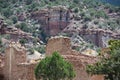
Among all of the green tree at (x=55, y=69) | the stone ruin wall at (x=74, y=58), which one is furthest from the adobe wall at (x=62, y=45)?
the green tree at (x=55, y=69)

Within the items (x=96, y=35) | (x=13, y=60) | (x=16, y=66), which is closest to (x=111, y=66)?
(x=16, y=66)

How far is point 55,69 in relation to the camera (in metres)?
30.4

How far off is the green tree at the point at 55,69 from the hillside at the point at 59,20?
8942 cm

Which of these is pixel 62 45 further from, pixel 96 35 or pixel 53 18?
pixel 53 18

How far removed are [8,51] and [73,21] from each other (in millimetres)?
102470

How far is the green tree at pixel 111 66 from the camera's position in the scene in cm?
2869

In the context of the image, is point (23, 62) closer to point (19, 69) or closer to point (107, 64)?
point (19, 69)

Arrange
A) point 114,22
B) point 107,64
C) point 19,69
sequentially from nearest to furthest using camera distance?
point 107,64 → point 19,69 → point 114,22

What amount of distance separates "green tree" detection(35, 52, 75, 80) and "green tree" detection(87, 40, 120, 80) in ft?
6.23


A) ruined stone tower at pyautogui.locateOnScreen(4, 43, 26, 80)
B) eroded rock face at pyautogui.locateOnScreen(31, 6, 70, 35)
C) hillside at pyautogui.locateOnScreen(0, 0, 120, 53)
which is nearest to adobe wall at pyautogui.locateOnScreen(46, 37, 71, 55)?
ruined stone tower at pyautogui.locateOnScreen(4, 43, 26, 80)

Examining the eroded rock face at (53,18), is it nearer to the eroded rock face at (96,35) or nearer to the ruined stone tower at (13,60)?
the eroded rock face at (96,35)

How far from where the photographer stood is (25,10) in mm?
143125

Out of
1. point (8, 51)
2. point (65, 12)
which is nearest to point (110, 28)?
point (65, 12)

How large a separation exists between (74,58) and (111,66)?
210 inches
